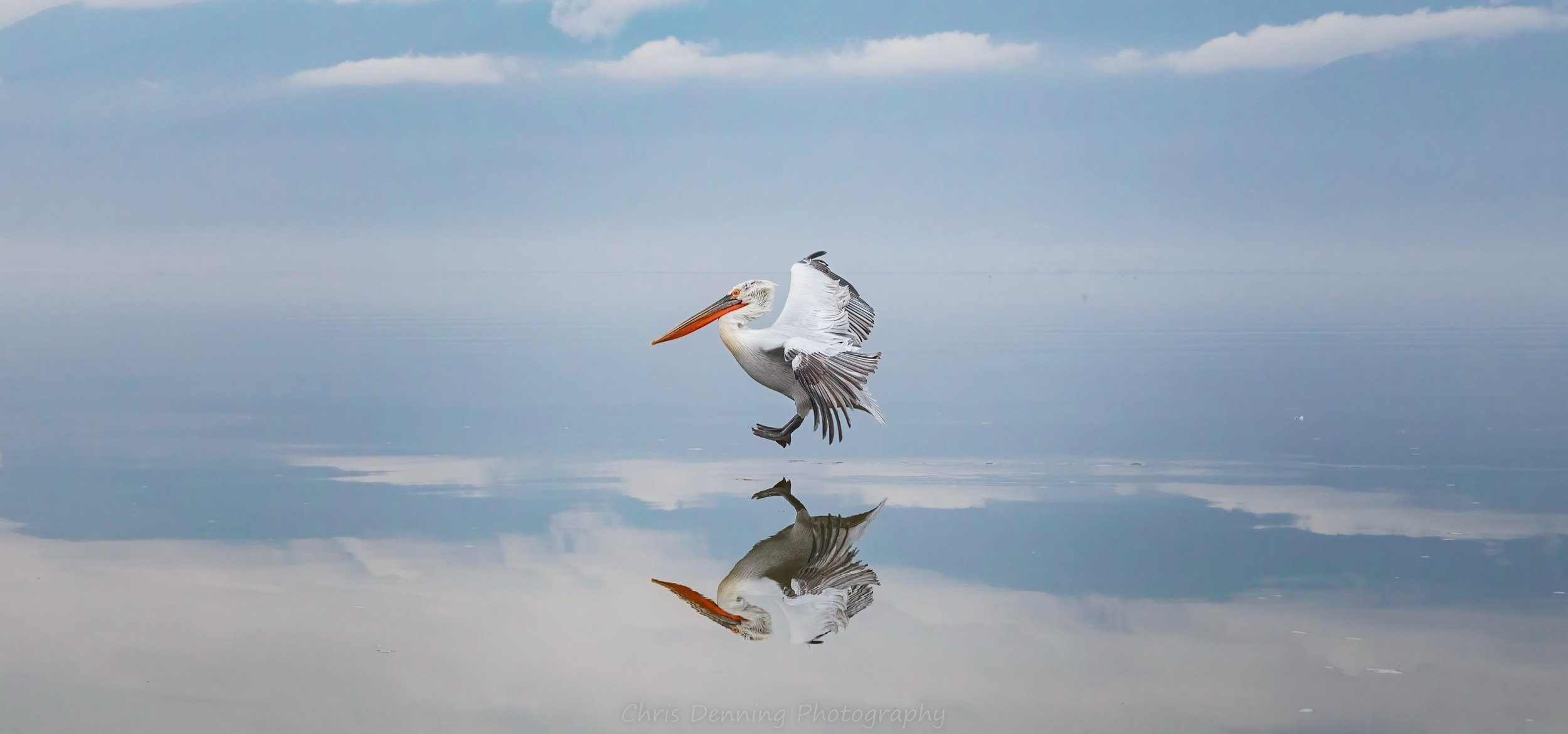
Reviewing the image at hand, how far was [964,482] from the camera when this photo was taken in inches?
384

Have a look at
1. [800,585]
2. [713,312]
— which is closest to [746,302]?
[713,312]

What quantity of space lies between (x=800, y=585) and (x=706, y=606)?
0.59m

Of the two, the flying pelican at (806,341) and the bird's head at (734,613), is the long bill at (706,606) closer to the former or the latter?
the bird's head at (734,613)

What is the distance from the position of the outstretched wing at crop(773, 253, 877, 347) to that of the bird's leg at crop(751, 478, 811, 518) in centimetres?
129

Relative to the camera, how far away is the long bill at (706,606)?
21.4 feet

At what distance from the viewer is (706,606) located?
675cm

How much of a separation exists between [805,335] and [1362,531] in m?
4.12

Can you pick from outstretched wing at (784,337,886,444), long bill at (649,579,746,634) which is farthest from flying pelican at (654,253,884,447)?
long bill at (649,579,746,634)

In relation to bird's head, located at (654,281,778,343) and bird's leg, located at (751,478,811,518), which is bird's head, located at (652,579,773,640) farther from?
bird's head, located at (654,281,778,343)

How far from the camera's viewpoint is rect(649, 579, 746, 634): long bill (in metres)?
6.52

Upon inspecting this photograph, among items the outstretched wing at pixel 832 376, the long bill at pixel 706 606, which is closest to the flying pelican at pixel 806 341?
the outstretched wing at pixel 832 376

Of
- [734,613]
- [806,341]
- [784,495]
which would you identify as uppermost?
[806,341]

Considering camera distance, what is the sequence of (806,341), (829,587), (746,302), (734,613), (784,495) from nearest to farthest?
(734,613)
(829,587)
(784,495)
(806,341)
(746,302)

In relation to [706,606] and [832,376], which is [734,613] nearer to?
[706,606]
